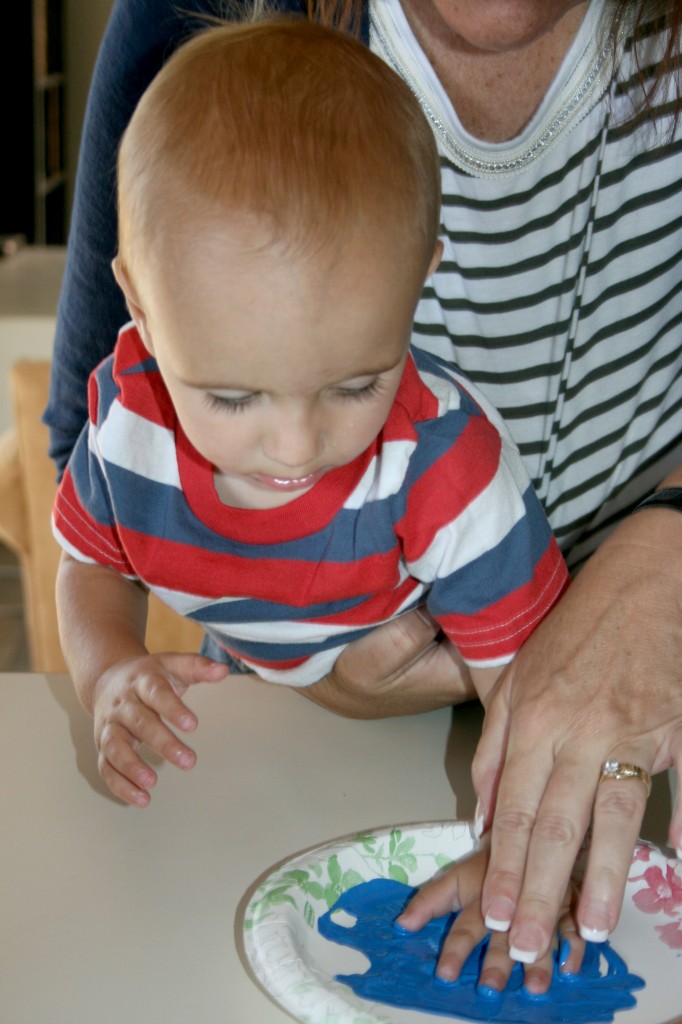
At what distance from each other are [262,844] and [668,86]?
A: 76 centimetres

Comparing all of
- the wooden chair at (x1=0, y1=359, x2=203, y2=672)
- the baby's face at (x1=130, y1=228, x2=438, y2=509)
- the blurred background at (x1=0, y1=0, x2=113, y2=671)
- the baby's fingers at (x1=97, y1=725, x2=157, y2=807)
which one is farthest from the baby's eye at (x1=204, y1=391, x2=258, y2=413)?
the blurred background at (x1=0, y1=0, x2=113, y2=671)

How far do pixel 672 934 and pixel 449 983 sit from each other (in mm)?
162

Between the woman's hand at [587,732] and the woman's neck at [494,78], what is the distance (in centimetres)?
42

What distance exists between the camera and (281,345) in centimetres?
79

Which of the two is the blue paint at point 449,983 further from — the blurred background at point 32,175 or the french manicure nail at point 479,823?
the blurred background at point 32,175

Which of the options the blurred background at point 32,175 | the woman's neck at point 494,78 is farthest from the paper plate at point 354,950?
the blurred background at point 32,175

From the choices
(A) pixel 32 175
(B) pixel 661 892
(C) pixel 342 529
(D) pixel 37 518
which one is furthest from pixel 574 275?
(A) pixel 32 175

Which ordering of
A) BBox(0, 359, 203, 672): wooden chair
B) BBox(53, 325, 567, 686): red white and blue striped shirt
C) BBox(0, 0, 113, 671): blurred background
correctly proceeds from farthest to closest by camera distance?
BBox(0, 0, 113, 671): blurred background, BBox(0, 359, 203, 672): wooden chair, BBox(53, 325, 567, 686): red white and blue striped shirt

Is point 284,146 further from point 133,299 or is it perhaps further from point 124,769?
point 124,769

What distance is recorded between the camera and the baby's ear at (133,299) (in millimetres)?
893

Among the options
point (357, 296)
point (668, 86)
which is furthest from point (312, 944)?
point (668, 86)

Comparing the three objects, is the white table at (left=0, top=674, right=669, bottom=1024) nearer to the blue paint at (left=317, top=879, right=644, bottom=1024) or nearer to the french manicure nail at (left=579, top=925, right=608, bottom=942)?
the blue paint at (left=317, top=879, right=644, bottom=1024)

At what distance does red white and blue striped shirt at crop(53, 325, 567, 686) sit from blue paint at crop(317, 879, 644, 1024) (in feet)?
0.71

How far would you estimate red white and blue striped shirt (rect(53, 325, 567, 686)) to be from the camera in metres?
0.94
